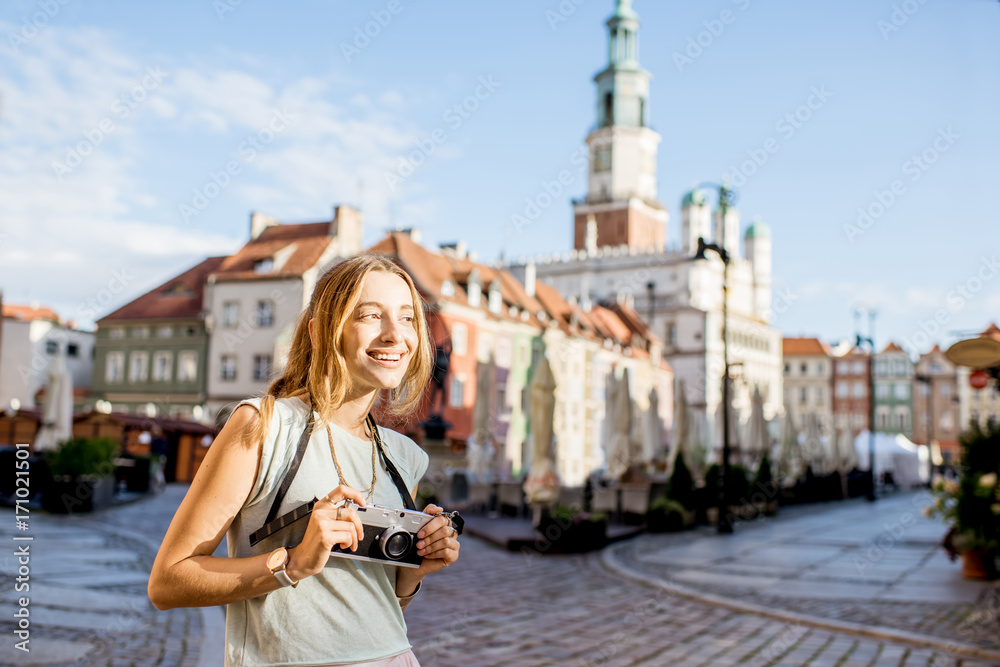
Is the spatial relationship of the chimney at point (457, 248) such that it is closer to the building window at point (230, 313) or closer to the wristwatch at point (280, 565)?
the building window at point (230, 313)

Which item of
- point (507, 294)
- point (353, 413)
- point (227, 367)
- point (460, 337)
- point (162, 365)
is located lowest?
point (353, 413)

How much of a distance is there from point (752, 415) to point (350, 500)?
31.4 meters

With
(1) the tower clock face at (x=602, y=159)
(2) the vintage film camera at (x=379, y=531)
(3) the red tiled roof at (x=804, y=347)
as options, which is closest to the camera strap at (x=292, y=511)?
(2) the vintage film camera at (x=379, y=531)

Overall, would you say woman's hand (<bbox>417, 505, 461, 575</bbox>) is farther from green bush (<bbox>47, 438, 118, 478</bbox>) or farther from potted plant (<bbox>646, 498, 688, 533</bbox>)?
potted plant (<bbox>646, 498, 688, 533</bbox>)

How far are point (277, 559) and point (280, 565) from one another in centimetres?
1

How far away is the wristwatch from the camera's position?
193cm

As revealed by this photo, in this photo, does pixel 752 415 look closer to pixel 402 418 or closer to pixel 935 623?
pixel 935 623

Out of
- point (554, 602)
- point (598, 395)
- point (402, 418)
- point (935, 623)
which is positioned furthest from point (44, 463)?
point (598, 395)

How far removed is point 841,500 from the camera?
3741 cm

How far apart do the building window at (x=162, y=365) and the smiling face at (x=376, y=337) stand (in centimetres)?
4376

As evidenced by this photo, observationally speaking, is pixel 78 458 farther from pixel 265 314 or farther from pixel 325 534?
pixel 265 314

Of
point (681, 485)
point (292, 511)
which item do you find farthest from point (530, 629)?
point (681, 485)

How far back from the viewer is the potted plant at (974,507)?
461 inches

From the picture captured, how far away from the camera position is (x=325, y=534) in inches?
73.8
